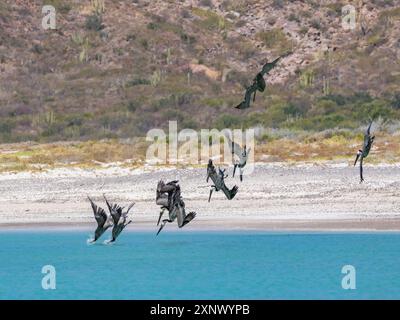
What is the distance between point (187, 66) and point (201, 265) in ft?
142

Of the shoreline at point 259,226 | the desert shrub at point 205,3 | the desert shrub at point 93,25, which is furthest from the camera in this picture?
the desert shrub at point 205,3

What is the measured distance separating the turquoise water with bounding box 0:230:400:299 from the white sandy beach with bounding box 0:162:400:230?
1.25m

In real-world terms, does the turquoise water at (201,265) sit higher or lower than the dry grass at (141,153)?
lower

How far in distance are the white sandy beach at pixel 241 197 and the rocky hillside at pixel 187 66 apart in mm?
18351

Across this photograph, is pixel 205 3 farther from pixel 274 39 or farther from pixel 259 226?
pixel 259 226

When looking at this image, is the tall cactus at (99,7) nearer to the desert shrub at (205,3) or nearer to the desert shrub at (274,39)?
the desert shrub at (205,3)

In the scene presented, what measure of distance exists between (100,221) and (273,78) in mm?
44216

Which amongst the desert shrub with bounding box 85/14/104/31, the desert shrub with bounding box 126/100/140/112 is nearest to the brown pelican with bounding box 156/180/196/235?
the desert shrub with bounding box 126/100/140/112

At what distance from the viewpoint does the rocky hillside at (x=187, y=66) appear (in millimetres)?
54969

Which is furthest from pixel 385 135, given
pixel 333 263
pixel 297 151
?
pixel 333 263

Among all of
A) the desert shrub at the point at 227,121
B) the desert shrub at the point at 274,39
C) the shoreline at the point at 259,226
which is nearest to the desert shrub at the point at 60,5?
the desert shrub at the point at 274,39

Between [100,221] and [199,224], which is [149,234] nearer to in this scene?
[199,224]

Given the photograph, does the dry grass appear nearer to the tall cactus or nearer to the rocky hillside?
the rocky hillside

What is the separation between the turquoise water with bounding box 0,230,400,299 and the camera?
1894cm
